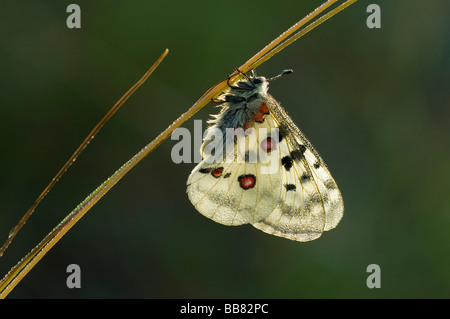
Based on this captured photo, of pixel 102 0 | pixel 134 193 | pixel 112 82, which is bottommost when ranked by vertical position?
pixel 134 193

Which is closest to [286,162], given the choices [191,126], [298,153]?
[298,153]

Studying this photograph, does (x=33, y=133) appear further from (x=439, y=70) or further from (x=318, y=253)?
(x=439, y=70)

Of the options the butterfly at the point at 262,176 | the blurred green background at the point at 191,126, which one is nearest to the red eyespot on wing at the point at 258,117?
the butterfly at the point at 262,176

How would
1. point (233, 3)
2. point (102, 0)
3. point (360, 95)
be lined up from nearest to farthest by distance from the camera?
1. point (102, 0)
2. point (233, 3)
3. point (360, 95)

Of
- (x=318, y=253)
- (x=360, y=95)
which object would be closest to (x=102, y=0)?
(x=360, y=95)

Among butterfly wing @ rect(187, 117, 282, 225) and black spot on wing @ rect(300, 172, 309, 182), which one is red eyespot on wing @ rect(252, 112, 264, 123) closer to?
butterfly wing @ rect(187, 117, 282, 225)

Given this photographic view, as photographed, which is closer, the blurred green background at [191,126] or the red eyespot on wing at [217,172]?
the red eyespot on wing at [217,172]

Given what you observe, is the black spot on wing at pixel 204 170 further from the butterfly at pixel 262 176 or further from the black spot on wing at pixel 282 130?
the black spot on wing at pixel 282 130
